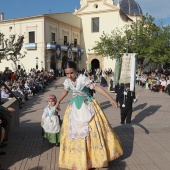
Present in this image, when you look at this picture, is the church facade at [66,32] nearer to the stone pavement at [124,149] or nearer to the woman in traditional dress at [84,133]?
the stone pavement at [124,149]

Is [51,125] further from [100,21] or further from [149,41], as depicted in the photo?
[100,21]

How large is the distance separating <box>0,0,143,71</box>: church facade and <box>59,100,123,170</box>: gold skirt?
1013 inches

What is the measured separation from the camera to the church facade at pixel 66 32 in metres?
32.0

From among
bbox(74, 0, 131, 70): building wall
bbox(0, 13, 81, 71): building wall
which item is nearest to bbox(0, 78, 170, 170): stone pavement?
bbox(0, 13, 81, 71): building wall

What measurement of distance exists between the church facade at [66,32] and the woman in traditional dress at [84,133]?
1007 inches

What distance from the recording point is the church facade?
3197 centimetres

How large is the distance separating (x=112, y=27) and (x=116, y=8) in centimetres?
307

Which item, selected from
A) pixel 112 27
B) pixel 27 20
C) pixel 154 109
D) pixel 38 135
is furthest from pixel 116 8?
pixel 38 135

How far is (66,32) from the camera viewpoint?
36531 mm

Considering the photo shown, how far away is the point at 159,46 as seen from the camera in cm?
2622

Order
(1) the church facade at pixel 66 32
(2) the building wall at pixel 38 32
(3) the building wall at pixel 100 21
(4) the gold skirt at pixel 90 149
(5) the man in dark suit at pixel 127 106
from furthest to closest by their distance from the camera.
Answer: (3) the building wall at pixel 100 21, (1) the church facade at pixel 66 32, (2) the building wall at pixel 38 32, (5) the man in dark suit at pixel 127 106, (4) the gold skirt at pixel 90 149

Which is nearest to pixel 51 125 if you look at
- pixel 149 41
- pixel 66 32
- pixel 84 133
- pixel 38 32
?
pixel 84 133

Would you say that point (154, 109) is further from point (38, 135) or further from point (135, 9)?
point (135, 9)

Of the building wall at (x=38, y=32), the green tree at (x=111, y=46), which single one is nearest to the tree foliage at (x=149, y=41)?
the green tree at (x=111, y=46)
